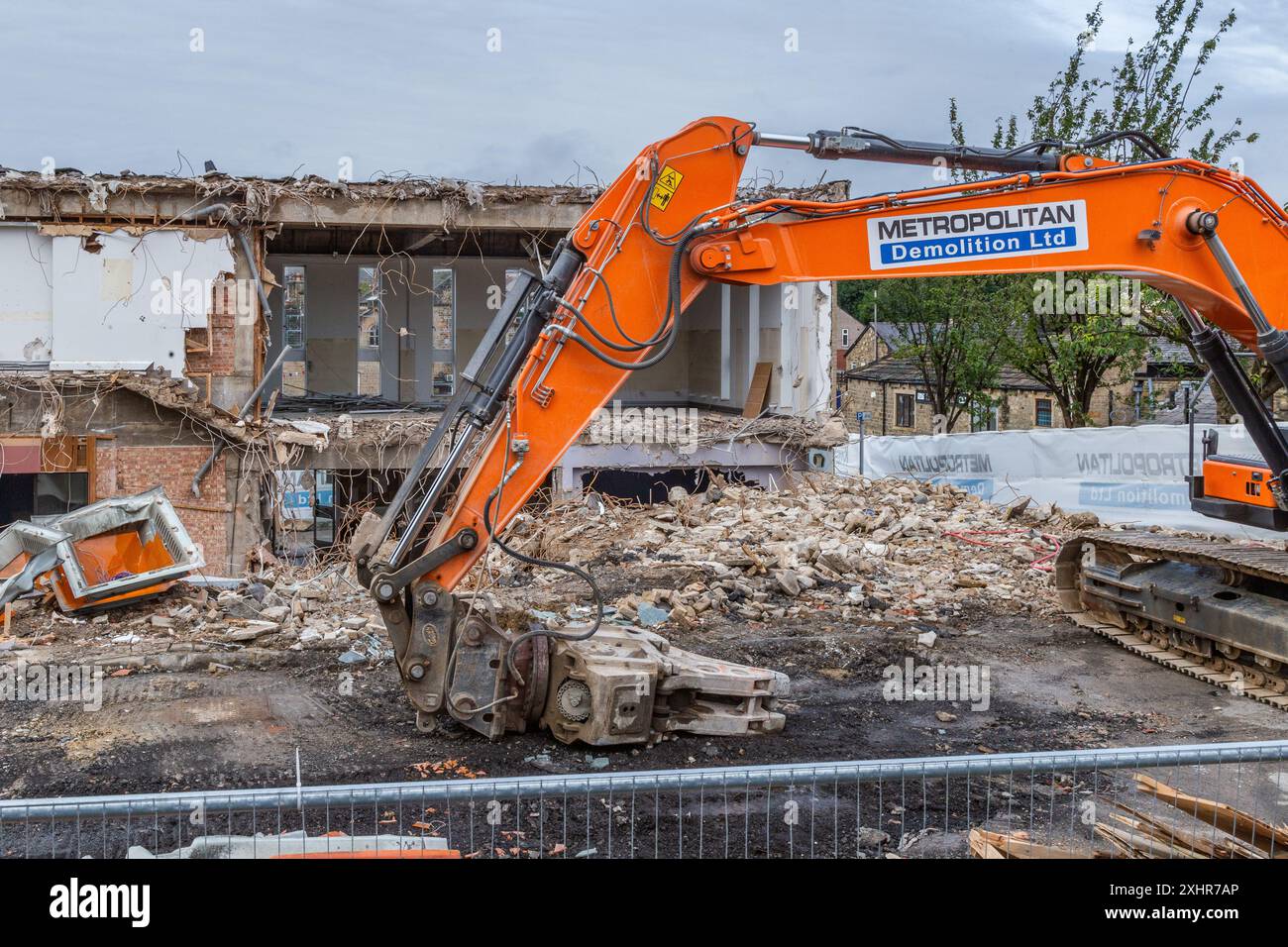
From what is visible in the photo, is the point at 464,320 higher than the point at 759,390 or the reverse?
higher

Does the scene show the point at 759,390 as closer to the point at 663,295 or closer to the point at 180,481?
the point at 180,481

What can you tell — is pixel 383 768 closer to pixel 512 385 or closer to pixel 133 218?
pixel 512 385

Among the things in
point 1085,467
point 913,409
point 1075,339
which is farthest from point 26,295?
point 913,409

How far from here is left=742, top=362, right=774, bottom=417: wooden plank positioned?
21.7 m

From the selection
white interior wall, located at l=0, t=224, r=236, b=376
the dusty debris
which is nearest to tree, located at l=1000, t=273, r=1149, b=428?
the dusty debris

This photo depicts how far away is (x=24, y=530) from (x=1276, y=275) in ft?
32.8

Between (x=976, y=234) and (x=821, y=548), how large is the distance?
22.0ft

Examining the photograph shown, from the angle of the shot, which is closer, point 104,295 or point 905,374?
point 104,295

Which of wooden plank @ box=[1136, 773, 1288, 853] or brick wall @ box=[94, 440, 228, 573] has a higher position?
brick wall @ box=[94, 440, 228, 573]

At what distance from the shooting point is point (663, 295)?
7.41m

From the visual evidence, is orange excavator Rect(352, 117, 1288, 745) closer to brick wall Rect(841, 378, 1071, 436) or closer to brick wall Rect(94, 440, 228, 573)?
brick wall Rect(94, 440, 228, 573)

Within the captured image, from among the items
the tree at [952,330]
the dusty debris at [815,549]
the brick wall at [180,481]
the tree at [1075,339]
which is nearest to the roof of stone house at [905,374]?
the tree at [952,330]

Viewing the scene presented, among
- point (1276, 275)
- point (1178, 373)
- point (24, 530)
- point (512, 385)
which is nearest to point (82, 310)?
point (24, 530)

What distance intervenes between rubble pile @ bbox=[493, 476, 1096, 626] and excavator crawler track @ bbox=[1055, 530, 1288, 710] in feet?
2.91
